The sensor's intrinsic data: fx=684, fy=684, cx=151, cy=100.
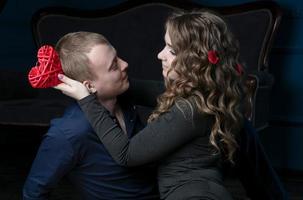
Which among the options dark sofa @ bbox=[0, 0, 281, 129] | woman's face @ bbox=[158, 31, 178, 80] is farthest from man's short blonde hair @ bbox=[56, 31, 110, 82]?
dark sofa @ bbox=[0, 0, 281, 129]

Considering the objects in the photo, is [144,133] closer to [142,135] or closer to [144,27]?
[142,135]

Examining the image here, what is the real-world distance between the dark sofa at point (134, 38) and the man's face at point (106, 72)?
1.44 metres

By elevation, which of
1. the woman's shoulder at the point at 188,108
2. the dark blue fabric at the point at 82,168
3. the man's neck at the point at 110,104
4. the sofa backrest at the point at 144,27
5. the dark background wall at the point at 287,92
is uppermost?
the woman's shoulder at the point at 188,108

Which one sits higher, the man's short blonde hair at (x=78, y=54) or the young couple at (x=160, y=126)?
the man's short blonde hair at (x=78, y=54)

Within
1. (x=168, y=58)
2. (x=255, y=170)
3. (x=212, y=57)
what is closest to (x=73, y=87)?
(x=168, y=58)

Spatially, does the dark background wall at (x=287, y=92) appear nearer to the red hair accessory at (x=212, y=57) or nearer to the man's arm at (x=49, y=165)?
the red hair accessory at (x=212, y=57)

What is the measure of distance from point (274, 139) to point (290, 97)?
276 mm

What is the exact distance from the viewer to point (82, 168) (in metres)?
1.98

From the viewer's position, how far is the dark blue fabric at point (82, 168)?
1882 mm

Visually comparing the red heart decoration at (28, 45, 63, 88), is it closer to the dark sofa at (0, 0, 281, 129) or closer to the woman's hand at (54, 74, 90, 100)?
the woman's hand at (54, 74, 90, 100)

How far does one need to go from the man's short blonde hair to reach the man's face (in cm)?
1

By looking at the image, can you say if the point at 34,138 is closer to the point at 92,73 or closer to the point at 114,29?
the point at 114,29

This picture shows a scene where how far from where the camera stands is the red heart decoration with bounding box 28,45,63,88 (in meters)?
1.89

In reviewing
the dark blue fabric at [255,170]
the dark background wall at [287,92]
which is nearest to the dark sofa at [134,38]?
the dark background wall at [287,92]
